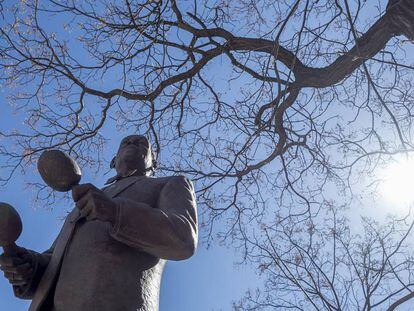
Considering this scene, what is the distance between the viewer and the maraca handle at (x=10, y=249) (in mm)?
2975

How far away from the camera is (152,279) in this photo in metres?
3.05

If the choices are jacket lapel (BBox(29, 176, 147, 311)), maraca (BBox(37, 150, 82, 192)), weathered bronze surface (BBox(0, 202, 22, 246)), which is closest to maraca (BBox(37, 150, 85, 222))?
maraca (BBox(37, 150, 82, 192))

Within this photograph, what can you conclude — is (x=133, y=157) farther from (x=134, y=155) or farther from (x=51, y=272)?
(x=51, y=272)

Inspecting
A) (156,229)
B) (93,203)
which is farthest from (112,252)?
(93,203)

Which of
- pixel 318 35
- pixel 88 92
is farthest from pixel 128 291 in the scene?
pixel 88 92

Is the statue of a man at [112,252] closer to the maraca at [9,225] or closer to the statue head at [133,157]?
the maraca at [9,225]

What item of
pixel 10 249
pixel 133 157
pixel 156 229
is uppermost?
pixel 133 157

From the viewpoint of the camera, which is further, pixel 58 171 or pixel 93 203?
pixel 58 171

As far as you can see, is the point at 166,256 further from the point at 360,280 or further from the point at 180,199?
the point at 360,280

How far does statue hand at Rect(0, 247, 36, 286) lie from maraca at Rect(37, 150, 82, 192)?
0.44 meters

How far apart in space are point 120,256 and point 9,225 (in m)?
0.55

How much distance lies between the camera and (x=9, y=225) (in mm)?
2848

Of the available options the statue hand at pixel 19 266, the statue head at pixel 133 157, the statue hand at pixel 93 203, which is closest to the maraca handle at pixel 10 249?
the statue hand at pixel 19 266

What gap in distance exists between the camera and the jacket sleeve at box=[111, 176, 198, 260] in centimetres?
269
